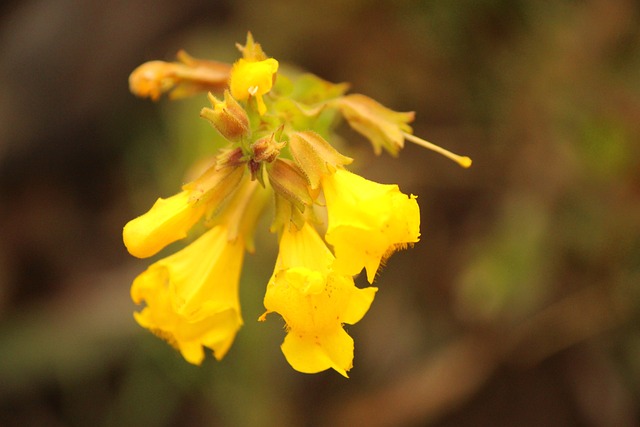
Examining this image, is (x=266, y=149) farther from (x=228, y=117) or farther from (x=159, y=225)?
(x=159, y=225)

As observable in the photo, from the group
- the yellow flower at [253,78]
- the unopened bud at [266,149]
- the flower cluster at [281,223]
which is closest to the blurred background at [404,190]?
the flower cluster at [281,223]

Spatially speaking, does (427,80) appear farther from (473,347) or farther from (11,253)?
(11,253)

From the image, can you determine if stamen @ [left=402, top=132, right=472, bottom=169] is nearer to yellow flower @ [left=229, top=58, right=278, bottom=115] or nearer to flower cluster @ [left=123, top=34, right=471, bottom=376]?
flower cluster @ [left=123, top=34, right=471, bottom=376]

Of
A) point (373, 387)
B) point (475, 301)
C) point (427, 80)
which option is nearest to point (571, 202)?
point (475, 301)

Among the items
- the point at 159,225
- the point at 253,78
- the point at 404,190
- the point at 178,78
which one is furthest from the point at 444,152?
the point at 404,190

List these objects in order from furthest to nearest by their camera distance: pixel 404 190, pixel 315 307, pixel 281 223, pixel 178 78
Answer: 1. pixel 404 190
2. pixel 178 78
3. pixel 281 223
4. pixel 315 307

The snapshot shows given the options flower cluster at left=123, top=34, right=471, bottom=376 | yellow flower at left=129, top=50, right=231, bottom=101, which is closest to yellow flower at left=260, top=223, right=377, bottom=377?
flower cluster at left=123, top=34, right=471, bottom=376
